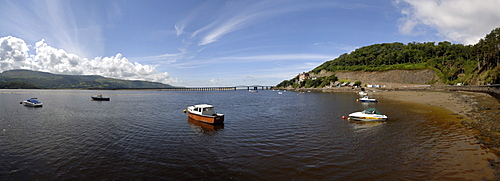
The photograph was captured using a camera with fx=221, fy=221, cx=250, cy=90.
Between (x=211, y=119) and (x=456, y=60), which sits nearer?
(x=211, y=119)

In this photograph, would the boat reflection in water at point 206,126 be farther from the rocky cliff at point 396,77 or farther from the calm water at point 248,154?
the rocky cliff at point 396,77

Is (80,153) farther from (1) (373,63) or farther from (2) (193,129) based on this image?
(1) (373,63)

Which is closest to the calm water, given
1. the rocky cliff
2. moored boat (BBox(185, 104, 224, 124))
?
moored boat (BBox(185, 104, 224, 124))

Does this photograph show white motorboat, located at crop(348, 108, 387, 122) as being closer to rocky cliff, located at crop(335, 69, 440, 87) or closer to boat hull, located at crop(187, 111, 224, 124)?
boat hull, located at crop(187, 111, 224, 124)

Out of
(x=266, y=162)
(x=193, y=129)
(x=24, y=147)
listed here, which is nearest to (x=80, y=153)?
(x=24, y=147)

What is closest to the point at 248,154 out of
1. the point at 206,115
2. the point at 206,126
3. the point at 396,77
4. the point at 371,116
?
the point at 206,126

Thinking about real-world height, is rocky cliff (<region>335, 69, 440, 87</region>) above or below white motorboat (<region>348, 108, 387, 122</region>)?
above

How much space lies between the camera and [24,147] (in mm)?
19469

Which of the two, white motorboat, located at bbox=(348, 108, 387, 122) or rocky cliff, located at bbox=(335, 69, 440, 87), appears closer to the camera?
white motorboat, located at bbox=(348, 108, 387, 122)

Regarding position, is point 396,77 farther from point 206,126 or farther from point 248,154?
point 248,154

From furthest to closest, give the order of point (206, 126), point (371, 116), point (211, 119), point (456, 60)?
point (456, 60)
point (371, 116)
point (211, 119)
point (206, 126)

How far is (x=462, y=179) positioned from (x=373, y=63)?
A: 675ft

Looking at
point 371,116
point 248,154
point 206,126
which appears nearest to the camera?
point 248,154

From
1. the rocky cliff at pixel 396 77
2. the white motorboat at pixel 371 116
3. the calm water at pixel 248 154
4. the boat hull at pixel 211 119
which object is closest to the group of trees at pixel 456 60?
the rocky cliff at pixel 396 77
